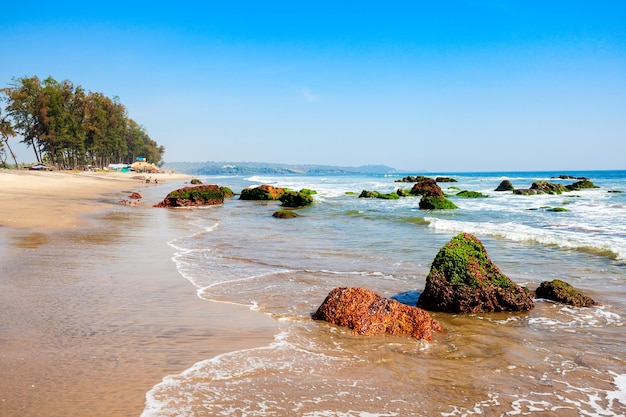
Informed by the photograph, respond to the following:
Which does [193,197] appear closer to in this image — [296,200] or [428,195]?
[296,200]

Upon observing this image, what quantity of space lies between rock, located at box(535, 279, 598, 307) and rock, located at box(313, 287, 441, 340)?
2.39m

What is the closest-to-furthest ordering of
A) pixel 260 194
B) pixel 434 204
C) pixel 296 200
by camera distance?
pixel 434 204 < pixel 296 200 < pixel 260 194

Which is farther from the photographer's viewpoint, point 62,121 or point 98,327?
point 62,121

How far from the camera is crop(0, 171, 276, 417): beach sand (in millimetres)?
3549

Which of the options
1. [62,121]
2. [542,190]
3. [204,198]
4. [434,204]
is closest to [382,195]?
[434,204]

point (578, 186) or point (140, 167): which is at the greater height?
point (140, 167)

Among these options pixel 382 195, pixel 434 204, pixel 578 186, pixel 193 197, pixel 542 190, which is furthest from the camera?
pixel 578 186

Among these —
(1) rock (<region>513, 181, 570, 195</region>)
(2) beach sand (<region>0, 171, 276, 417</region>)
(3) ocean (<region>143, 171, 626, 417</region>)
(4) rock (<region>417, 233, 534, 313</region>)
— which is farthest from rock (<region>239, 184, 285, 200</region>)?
(4) rock (<region>417, 233, 534, 313</region>)

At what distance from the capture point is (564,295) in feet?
22.0

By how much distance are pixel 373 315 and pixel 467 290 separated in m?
1.78

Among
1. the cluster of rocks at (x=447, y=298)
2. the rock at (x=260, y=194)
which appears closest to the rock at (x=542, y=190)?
the rock at (x=260, y=194)

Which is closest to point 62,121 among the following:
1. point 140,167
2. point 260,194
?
point 140,167

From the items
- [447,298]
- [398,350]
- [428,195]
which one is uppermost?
[428,195]

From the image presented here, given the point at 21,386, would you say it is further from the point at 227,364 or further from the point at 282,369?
the point at 282,369
